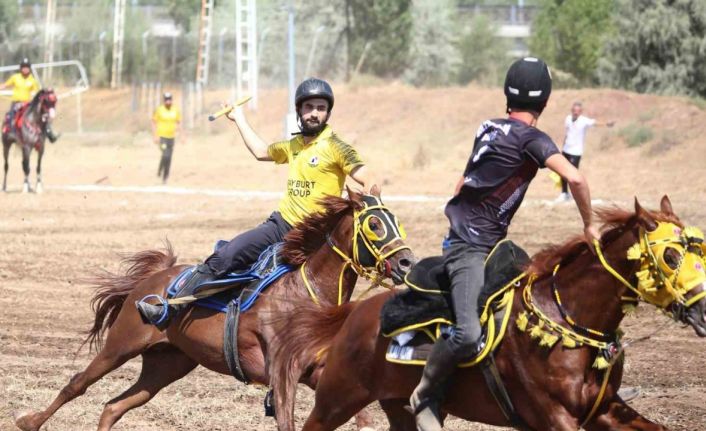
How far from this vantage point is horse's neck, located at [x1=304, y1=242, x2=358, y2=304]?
23.9ft

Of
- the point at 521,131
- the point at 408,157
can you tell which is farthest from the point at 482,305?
the point at 408,157

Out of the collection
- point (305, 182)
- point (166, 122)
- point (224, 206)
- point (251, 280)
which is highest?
point (305, 182)

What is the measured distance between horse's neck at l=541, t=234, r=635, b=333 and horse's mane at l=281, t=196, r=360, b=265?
77.9 inches

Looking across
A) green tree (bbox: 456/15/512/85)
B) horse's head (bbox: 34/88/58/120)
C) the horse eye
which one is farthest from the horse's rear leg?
green tree (bbox: 456/15/512/85)

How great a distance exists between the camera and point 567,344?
5414 mm

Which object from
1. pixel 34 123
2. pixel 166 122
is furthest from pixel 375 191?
pixel 166 122

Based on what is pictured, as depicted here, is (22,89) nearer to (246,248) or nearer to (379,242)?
(246,248)

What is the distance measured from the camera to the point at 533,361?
18.2 feet

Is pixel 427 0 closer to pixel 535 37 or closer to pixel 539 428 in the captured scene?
pixel 535 37

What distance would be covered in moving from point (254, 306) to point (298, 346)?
94 centimetres

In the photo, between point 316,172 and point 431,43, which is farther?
point 431,43

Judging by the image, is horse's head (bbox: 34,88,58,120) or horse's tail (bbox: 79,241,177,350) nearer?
horse's tail (bbox: 79,241,177,350)

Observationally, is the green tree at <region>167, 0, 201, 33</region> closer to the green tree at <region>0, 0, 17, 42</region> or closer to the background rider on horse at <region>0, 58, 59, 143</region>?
the green tree at <region>0, 0, 17, 42</region>

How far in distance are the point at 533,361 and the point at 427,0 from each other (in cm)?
5728
